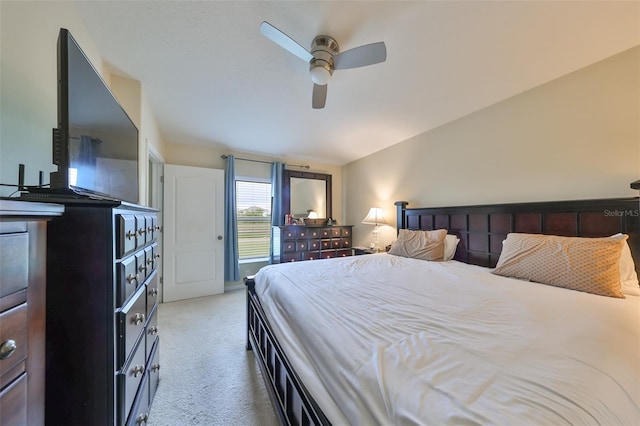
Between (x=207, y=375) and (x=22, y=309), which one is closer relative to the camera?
(x=22, y=309)

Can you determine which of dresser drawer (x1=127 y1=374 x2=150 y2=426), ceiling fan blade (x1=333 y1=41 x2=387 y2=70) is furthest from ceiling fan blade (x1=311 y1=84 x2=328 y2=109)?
dresser drawer (x1=127 y1=374 x2=150 y2=426)

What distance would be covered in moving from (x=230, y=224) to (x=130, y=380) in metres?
2.92

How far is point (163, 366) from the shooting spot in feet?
6.29

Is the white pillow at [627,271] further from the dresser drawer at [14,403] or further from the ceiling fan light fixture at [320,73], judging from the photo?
the dresser drawer at [14,403]

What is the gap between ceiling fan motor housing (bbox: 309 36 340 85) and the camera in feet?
5.75

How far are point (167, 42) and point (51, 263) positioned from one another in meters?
1.89

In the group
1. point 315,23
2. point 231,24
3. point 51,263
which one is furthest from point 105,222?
point 315,23

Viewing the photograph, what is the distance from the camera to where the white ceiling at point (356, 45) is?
60.8 inches

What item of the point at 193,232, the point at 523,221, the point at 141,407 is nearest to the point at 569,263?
the point at 523,221

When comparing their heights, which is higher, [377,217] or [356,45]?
[356,45]

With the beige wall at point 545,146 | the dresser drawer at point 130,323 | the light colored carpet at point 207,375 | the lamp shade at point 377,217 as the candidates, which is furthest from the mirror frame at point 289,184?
the dresser drawer at point 130,323

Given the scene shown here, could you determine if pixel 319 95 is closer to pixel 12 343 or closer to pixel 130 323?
pixel 130 323

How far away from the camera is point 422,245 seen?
2.65 meters

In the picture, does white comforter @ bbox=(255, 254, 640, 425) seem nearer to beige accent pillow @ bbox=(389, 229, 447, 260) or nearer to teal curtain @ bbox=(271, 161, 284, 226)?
beige accent pillow @ bbox=(389, 229, 447, 260)
